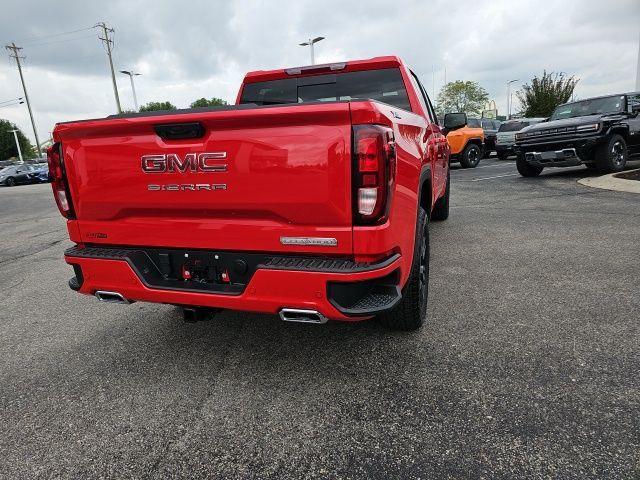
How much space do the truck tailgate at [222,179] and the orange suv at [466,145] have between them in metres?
13.6

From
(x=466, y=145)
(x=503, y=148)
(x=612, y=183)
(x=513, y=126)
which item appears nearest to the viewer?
(x=612, y=183)

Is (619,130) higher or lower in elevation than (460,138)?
higher

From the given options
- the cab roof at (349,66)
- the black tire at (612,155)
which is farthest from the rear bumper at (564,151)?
the cab roof at (349,66)

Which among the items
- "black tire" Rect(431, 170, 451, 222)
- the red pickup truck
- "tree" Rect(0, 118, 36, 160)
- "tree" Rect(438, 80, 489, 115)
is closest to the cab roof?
the red pickup truck

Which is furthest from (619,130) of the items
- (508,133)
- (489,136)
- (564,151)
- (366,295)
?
(366,295)

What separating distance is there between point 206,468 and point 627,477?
1.69 meters

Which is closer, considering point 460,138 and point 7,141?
point 460,138

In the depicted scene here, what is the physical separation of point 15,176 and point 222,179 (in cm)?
3420

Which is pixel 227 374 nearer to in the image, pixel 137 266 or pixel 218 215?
pixel 137 266

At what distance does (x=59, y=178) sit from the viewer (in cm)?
269

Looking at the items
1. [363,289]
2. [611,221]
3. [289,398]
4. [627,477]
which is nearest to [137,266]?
[289,398]

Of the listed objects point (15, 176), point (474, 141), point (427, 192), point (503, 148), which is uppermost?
point (427, 192)

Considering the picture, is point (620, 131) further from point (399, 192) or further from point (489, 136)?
point (399, 192)

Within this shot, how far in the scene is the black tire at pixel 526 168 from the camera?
1154 centimetres
